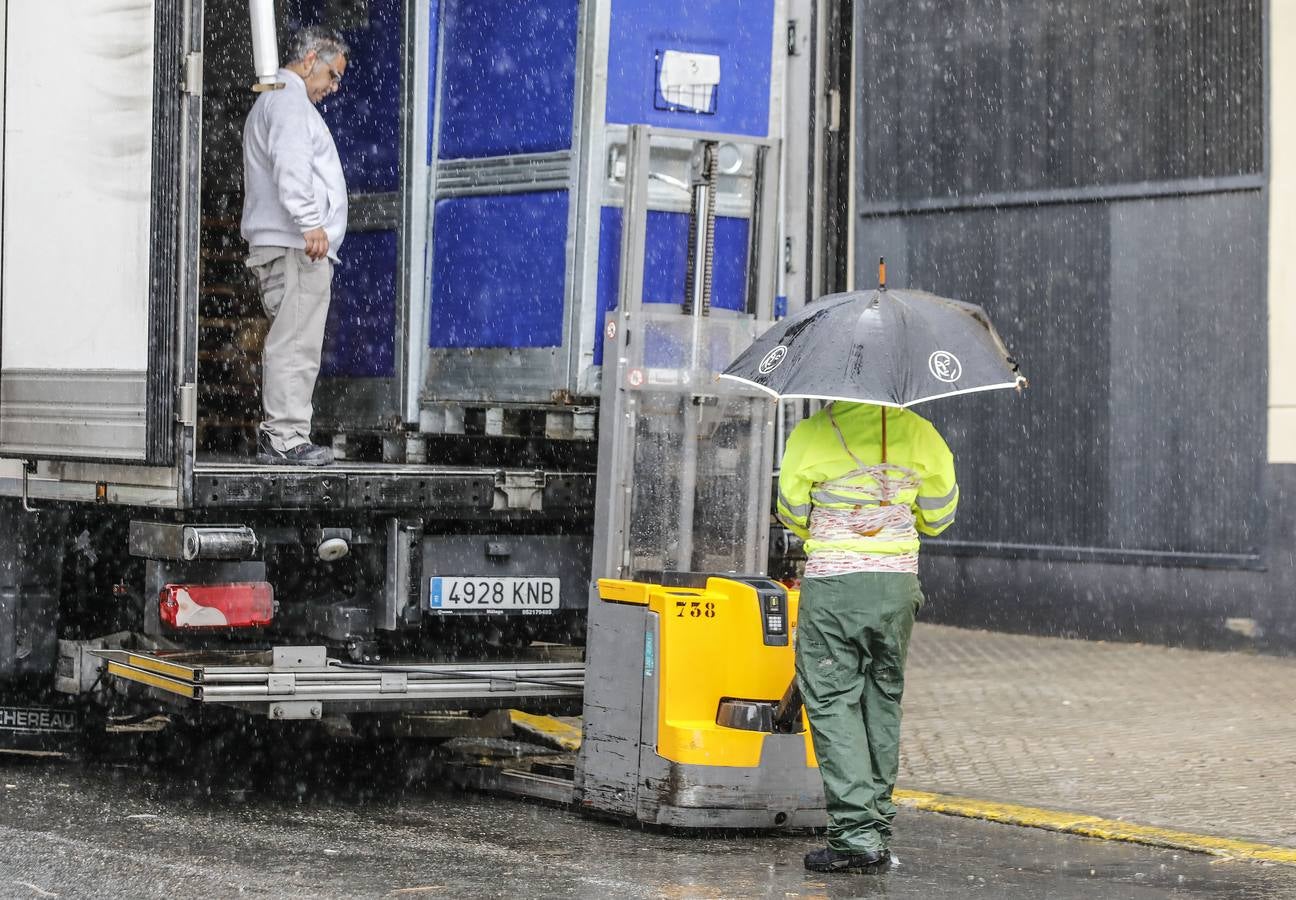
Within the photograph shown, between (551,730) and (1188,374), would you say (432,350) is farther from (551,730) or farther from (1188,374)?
(1188,374)

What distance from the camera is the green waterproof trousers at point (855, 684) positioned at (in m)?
6.49

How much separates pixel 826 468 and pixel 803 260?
80.5 inches

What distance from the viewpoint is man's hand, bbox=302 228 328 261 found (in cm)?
796

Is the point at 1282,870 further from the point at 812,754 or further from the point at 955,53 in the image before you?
the point at 955,53

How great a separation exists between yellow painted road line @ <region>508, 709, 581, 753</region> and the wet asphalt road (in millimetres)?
1201

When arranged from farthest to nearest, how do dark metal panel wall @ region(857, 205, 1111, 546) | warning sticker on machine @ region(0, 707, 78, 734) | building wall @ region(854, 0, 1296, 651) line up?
dark metal panel wall @ region(857, 205, 1111, 546), building wall @ region(854, 0, 1296, 651), warning sticker on machine @ region(0, 707, 78, 734)

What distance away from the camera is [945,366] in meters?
6.36

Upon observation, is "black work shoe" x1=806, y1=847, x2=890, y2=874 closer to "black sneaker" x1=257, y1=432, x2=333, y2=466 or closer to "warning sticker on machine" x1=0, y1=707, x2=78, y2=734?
"black sneaker" x1=257, y1=432, x2=333, y2=466

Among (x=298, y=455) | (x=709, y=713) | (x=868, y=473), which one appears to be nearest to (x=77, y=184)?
(x=298, y=455)

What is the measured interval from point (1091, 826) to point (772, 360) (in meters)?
2.09

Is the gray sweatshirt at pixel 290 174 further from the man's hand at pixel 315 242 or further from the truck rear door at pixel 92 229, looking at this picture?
the truck rear door at pixel 92 229

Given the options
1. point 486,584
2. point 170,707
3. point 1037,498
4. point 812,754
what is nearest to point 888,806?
point 812,754

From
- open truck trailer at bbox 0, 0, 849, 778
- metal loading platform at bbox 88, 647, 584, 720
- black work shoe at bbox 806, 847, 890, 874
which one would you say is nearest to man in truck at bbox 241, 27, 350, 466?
open truck trailer at bbox 0, 0, 849, 778

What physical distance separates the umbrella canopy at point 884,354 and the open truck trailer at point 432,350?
→ 92 cm
